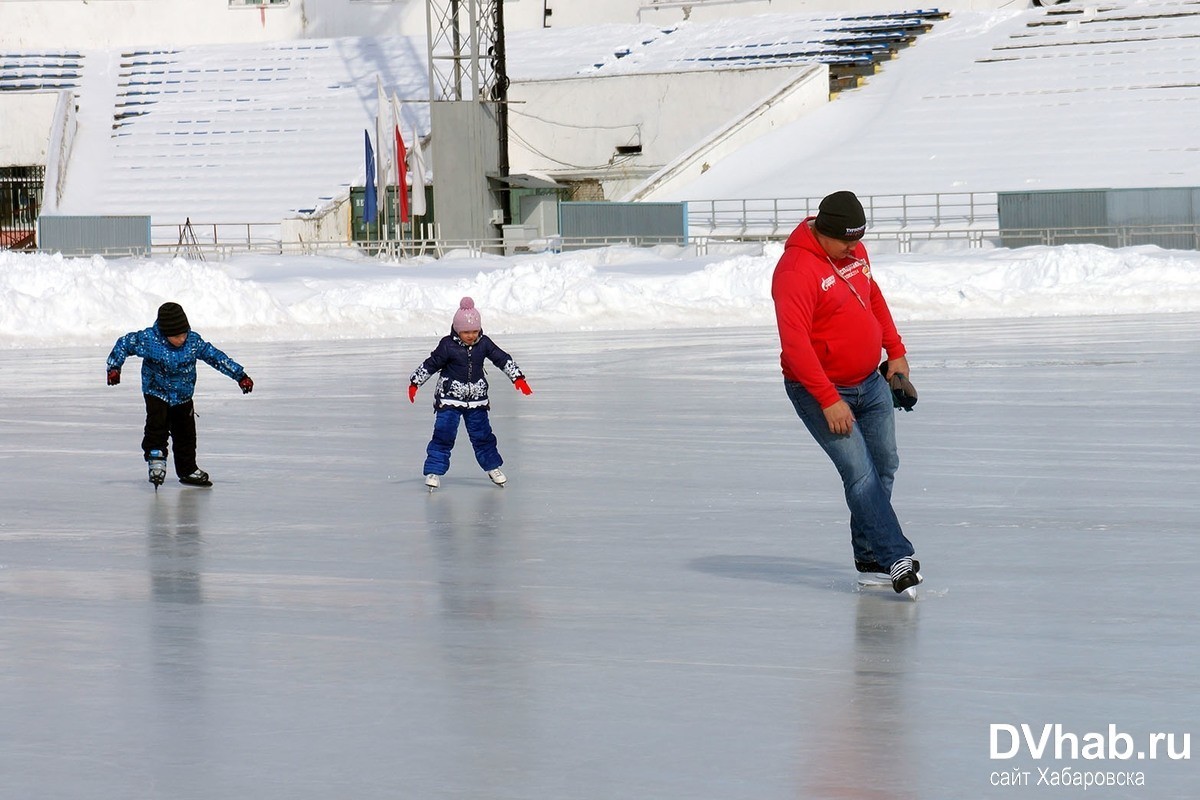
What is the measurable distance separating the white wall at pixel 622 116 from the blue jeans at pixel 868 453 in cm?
3973

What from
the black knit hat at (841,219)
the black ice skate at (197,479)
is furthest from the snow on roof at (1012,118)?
the black knit hat at (841,219)

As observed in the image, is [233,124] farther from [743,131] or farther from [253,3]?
[743,131]

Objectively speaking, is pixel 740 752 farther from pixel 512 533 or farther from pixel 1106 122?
pixel 1106 122

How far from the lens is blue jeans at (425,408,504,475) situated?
10.2m

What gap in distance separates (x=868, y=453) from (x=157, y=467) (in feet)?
16.4

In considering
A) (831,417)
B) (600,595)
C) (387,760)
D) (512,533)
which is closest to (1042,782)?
(387,760)

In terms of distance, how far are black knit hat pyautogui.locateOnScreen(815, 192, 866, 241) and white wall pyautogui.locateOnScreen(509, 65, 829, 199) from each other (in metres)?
40.0

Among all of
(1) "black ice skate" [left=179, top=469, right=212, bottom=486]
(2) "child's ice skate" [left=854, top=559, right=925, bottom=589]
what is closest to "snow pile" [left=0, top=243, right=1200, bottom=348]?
(1) "black ice skate" [left=179, top=469, right=212, bottom=486]

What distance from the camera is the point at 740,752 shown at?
15.6 ft

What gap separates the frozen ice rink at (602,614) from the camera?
4695mm

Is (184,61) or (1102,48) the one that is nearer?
(1102,48)

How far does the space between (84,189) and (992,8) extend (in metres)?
25.6

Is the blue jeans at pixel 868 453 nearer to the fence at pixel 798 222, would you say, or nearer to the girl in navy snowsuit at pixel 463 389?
Answer: the girl in navy snowsuit at pixel 463 389

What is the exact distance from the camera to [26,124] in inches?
2057
